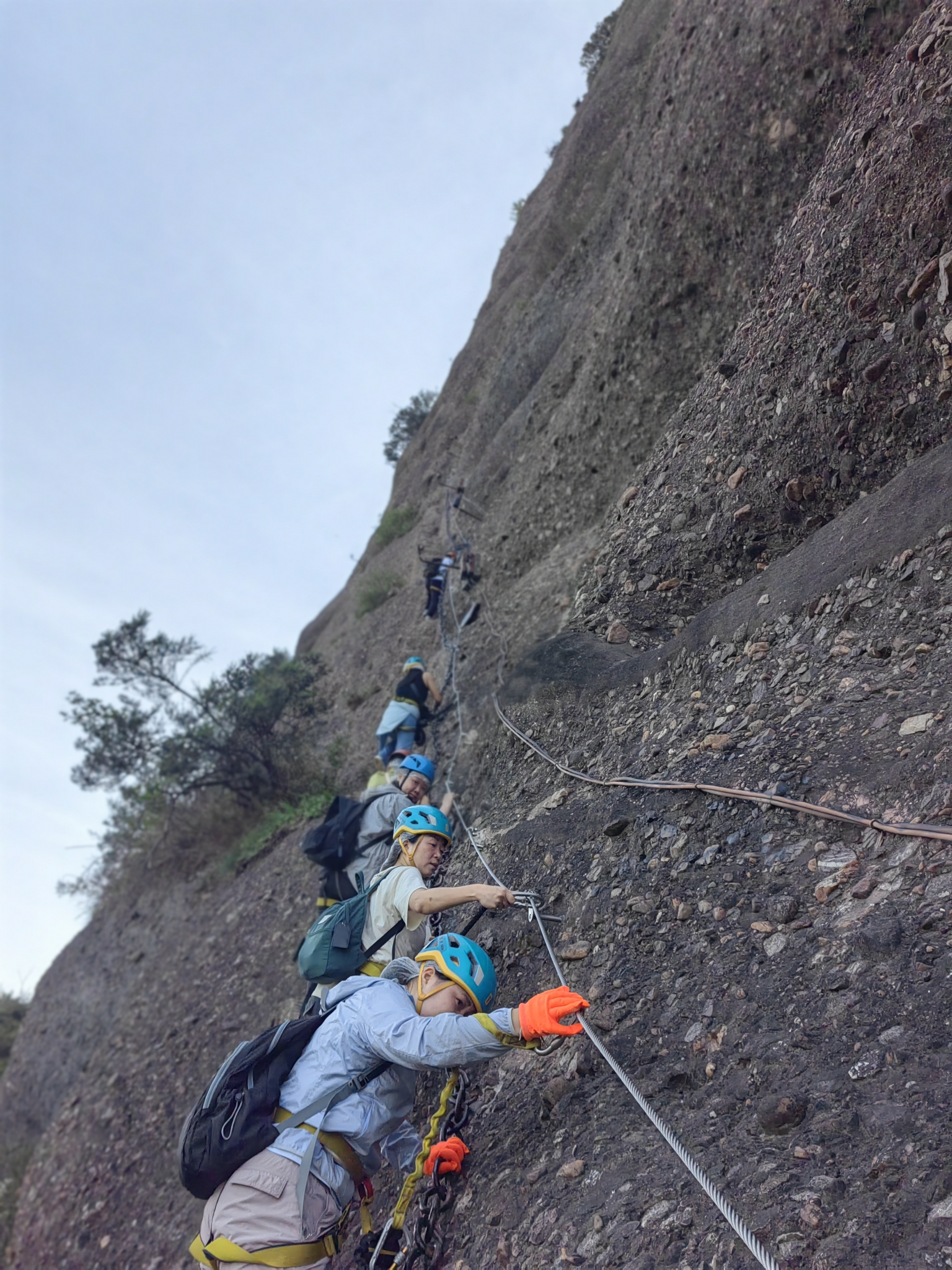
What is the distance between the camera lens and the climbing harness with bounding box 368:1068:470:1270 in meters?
3.51

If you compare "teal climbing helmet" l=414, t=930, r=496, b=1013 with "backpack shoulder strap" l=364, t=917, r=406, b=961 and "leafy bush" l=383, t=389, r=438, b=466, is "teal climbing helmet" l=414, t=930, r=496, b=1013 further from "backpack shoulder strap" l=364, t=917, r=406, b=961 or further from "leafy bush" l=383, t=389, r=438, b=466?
"leafy bush" l=383, t=389, r=438, b=466

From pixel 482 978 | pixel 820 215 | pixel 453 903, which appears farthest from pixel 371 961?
pixel 820 215

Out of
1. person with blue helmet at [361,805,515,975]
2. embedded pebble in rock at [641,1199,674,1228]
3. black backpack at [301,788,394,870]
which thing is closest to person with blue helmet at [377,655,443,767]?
black backpack at [301,788,394,870]

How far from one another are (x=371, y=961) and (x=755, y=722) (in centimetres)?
250

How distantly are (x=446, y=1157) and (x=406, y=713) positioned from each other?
5626 millimetres

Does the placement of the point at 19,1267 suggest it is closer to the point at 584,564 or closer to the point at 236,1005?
the point at 236,1005

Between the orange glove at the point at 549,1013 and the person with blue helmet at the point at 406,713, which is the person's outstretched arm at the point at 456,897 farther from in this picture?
the person with blue helmet at the point at 406,713

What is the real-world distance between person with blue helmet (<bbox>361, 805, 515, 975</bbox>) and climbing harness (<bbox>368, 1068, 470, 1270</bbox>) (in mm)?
836

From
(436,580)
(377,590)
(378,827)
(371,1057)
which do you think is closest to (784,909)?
(371,1057)

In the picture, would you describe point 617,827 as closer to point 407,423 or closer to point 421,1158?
point 421,1158

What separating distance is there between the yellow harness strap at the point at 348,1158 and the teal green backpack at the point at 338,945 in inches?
39.6

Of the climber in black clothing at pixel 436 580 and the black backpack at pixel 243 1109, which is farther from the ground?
the climber in black clothing at pixel 436 580

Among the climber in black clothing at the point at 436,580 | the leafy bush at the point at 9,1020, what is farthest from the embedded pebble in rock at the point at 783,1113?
the leafy bush at the point at 9,1020

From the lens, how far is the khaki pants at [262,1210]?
3289 mm
